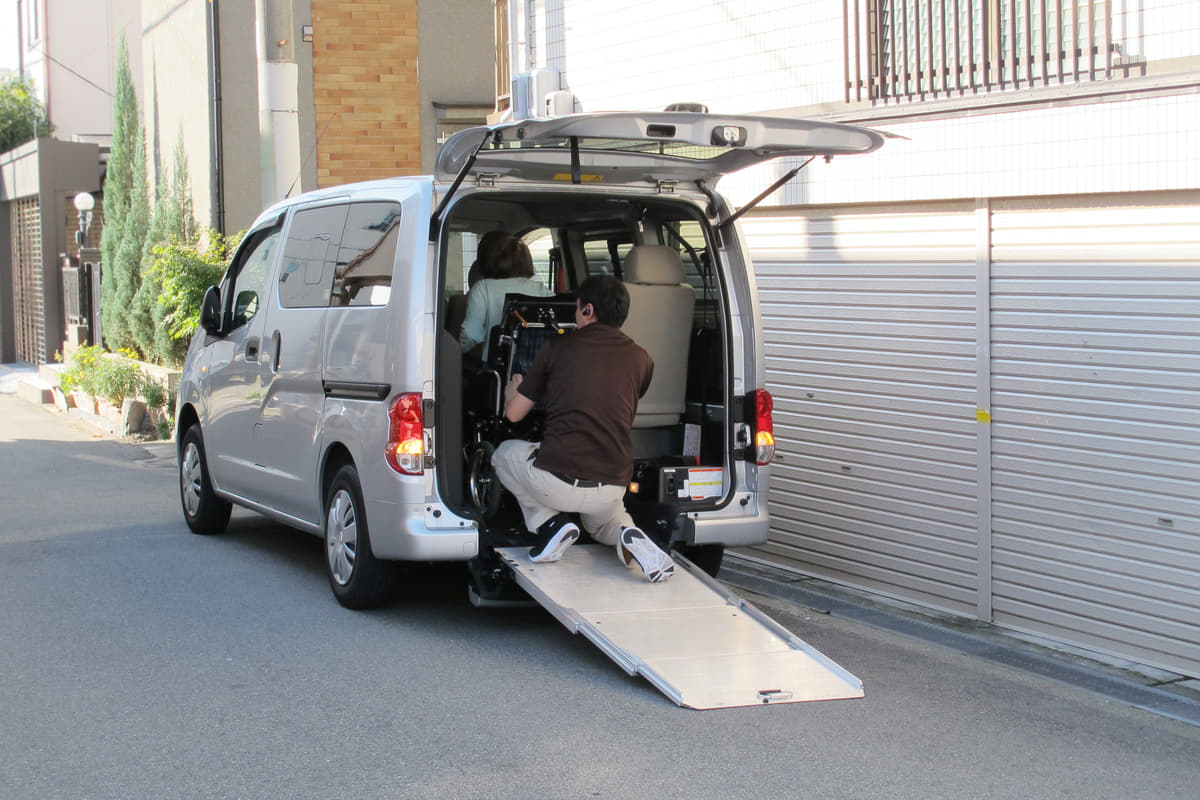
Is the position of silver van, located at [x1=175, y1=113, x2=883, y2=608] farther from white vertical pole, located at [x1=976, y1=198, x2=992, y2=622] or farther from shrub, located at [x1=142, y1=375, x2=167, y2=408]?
shrub, located at [x1=142, y1=375, x2=167, y2=408]

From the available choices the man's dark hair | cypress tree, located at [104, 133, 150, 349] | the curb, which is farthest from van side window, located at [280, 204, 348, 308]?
cypress tree, located at [104, 133, 150, 349]

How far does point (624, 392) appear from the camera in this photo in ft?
21.6

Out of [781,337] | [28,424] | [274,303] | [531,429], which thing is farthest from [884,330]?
[28,424]

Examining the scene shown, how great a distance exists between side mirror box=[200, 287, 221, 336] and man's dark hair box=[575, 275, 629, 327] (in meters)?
2.87

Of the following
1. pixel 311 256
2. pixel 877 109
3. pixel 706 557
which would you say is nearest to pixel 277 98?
pixel 311 256

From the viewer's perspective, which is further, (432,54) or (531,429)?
(432,54)

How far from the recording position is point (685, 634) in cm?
584

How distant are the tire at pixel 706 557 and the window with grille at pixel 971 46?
9.30 ft

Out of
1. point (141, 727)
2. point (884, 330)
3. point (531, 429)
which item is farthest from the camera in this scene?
point (884, 330)

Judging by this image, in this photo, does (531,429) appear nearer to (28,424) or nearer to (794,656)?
(794,656)

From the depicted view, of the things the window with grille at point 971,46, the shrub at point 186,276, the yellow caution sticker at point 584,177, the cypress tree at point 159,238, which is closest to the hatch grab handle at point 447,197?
the yellow caution sticker at point 584,177

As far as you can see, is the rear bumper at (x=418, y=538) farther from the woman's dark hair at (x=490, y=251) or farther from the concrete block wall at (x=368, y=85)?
the concrete block wall at (x=368, y=85)

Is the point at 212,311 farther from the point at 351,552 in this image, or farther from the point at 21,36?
the point at 21,36

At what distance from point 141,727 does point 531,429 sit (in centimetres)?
268
